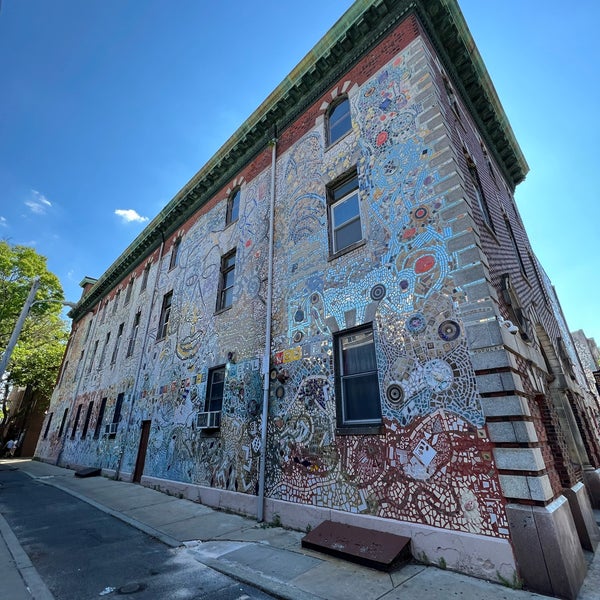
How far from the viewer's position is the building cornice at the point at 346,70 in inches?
336

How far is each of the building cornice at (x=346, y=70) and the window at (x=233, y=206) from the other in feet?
2.90

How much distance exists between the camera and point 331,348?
688 centimetres

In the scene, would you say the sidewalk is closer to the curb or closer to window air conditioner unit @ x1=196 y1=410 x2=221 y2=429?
the curb

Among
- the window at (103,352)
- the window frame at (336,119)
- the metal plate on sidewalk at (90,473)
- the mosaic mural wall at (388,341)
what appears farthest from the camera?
the window at (103,352)

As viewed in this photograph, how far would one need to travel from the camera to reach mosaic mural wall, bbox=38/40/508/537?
16.3 feet

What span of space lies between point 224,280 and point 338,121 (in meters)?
6.12

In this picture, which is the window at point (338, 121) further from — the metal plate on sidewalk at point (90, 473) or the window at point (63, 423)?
the window at point (63, 423)

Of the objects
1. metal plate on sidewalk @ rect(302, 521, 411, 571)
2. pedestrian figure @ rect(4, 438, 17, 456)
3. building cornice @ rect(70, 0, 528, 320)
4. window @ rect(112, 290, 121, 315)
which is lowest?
metal plate on sidewalk @ rect(302, 521, 411, 571)

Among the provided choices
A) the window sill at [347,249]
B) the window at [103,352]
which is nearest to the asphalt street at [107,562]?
the window sill at [347,249]

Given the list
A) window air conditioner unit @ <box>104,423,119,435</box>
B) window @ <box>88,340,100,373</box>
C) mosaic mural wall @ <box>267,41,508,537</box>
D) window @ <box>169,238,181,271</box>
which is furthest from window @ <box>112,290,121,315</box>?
mosaic mural wall @ <box>267,41,508,537</box>

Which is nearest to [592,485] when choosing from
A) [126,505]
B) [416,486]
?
[416,486]

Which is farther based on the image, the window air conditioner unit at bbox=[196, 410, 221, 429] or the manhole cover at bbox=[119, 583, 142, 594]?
the window air conditioner unit at bbox=[196, 410, 221, 429]

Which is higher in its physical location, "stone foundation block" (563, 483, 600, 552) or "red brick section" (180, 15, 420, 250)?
"red brick section" (180, 15, 420, 250)

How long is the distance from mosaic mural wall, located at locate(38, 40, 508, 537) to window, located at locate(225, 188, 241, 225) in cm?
63
